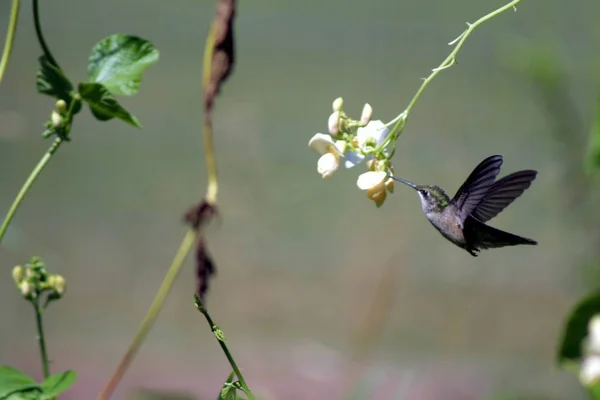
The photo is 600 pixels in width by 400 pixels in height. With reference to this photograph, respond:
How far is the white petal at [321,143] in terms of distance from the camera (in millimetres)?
542

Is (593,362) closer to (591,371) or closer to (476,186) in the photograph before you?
(591,371)

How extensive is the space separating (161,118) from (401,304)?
1.03m

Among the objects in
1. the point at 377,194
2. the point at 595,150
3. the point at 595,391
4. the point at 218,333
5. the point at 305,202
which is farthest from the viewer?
the point at 305,202

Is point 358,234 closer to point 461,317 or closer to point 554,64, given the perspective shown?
point 461,317

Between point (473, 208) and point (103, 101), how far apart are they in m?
0.33

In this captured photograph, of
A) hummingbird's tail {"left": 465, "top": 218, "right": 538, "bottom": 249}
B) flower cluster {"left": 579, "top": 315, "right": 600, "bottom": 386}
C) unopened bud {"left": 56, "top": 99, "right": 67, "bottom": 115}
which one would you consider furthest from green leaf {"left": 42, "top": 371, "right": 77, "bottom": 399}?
flower cluster {"left": 579, "top": 315, "right": 600, "bottom": 386}

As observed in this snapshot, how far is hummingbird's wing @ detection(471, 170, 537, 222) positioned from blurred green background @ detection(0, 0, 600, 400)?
1.74m

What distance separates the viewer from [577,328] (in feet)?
2.77

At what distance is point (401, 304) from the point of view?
8.68ft

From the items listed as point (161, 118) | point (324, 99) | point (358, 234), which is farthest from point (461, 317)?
point (161, 118)

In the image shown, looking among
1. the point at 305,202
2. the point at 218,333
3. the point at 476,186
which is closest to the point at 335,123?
the point at 476,186

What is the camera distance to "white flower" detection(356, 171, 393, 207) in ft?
1.70

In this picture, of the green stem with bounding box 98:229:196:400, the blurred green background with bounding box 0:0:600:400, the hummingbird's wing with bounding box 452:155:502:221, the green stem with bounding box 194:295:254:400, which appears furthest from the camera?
the blurred green background with bounding box 0:0:600:400

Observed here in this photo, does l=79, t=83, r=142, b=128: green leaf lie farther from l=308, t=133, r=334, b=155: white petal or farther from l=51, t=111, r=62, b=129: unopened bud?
l=308, t=133, r=334, b=155: white petal
